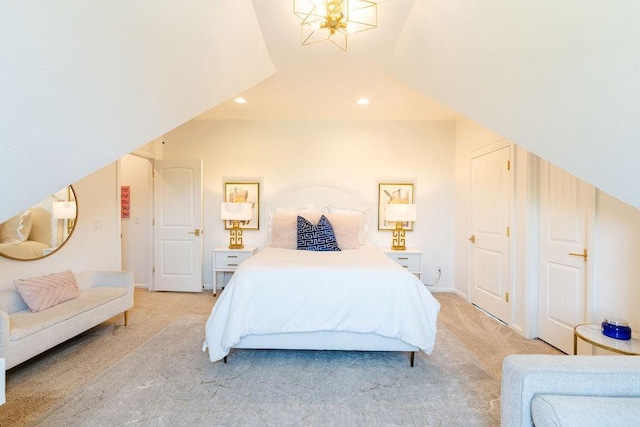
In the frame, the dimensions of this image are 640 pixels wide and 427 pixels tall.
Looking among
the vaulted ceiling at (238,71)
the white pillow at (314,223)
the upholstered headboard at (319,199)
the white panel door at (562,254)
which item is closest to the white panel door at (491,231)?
the white panel door at (562,254)

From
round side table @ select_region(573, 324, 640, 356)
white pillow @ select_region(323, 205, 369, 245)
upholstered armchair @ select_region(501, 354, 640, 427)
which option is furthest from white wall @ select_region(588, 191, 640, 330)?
white pillow @ select_region(323, 205, 369, 245)

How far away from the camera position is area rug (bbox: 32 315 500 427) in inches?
65.9

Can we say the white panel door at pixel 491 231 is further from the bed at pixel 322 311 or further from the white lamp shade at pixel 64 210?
the white lamp shade at pixel 64 210

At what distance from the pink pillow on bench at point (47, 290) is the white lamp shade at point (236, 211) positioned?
1727mm

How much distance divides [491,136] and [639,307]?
2.07 meters

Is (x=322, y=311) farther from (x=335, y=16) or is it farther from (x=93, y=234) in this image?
(x=93, y=234)

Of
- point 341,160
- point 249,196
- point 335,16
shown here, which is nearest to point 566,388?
point 335,16

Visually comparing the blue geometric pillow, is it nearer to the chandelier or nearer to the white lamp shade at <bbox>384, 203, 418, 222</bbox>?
the white lamp shade at <bbox>384, 203, 418, 222</bbox>

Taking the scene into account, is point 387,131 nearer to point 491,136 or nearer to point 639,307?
point 491,136

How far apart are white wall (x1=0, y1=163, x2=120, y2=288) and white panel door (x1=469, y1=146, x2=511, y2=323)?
4.32 metres

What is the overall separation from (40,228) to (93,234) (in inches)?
23.5

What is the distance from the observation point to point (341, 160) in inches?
170

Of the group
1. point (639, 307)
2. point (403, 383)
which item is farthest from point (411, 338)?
point (639, 307)

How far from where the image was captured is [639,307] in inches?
73.7
